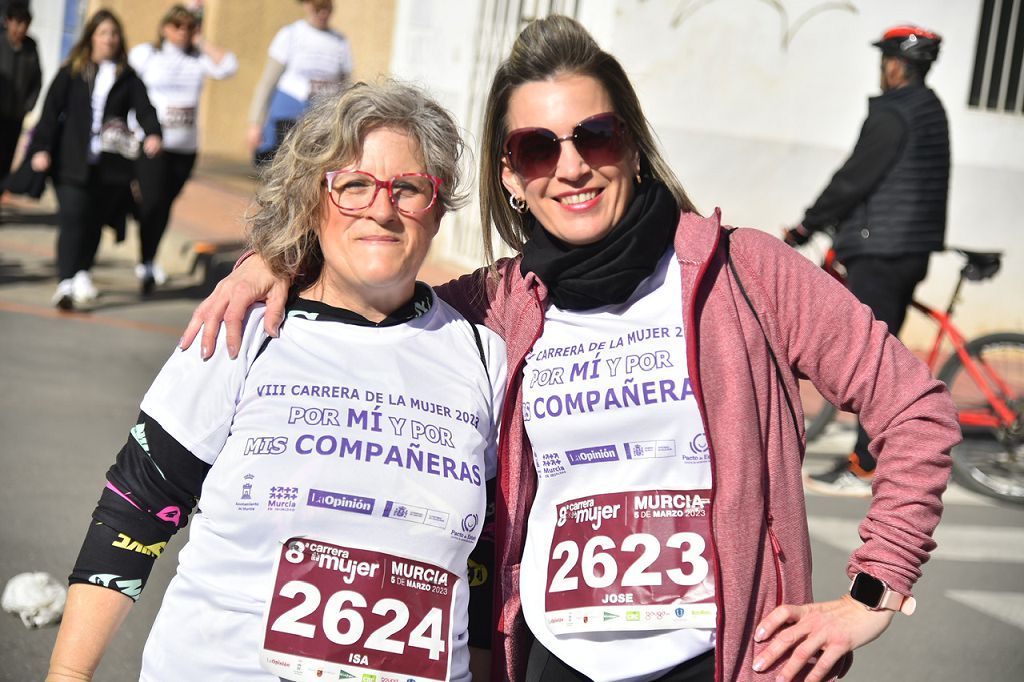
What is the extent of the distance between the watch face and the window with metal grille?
950 centimetres

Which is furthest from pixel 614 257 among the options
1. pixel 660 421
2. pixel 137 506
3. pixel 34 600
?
pixel 34 600

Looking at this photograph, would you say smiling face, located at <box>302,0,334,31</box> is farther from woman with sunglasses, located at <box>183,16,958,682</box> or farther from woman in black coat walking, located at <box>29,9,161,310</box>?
woman with sunglasses, located at <box>183,16,958,682</box>

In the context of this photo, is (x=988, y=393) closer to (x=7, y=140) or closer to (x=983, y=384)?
(x=983, y=384)

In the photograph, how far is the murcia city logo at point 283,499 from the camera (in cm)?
224

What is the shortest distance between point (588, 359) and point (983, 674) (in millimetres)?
2964

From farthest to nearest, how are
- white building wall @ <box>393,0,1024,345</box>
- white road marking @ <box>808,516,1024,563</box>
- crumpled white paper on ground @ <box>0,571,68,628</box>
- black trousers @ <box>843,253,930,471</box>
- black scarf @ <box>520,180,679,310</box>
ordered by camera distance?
white building wall @ <box>393,0,1024,345</box> → black trousers @ <box>843,253,930,471</box> → white road marking @ <box>808,516,1024,563</box> → crumpled white paper on ground @ <box>0,571,68,628</box> → black scarf @ <box>520,180,679,310</box>

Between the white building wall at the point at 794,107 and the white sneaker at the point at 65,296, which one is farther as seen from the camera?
the white building wall at the point at 794,107

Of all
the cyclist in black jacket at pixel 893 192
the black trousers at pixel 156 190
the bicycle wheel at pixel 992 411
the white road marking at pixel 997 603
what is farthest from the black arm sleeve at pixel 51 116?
the white road marking at pixel 997 603

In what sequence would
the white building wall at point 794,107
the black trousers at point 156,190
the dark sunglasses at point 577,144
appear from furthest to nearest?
the white building wall at point 794,107 → the black trousers at point 156,190 → the dark sunglasses at point 577,144

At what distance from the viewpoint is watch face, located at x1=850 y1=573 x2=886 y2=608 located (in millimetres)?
2232

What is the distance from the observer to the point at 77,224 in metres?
9.14

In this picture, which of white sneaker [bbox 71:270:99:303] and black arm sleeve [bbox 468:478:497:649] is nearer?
black arm sleeve [bbox 468:478:497:649]

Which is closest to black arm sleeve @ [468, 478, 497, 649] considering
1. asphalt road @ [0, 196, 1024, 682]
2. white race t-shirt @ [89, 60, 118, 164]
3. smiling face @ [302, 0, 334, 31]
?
asphalt road @ [0, 196, 1024, 682]

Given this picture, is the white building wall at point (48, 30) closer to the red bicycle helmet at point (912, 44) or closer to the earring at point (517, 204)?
the red bicycle helmet at point (912, 44)
